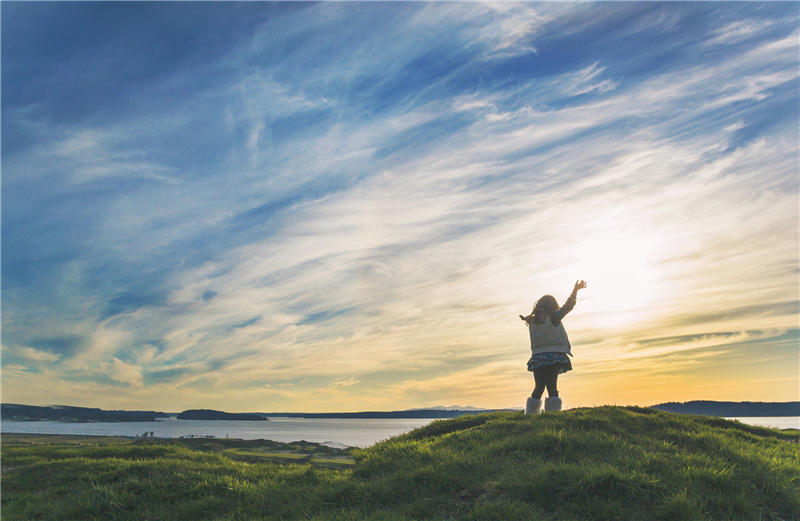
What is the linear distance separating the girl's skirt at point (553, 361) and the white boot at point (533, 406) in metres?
0.91

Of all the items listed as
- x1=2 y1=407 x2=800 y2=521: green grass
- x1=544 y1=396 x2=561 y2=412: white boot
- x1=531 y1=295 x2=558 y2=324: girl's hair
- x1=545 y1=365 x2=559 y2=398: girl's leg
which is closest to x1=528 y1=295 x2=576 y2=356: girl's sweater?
x1=531 y1=295 x2=558 y2=324: girl's hair

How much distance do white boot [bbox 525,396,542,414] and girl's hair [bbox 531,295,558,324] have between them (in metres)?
2.32

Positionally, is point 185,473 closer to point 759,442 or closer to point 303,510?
point 303,510

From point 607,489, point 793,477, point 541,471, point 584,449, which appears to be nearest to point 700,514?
point 607,489

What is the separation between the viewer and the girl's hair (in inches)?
527

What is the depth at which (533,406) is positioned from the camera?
13203 mm

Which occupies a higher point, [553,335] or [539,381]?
[553,335]

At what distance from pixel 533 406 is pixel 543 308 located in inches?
115

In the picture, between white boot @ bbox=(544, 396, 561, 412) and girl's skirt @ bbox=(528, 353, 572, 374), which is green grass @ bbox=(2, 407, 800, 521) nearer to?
white boot @ bbox=(544, 396, 561, 412)

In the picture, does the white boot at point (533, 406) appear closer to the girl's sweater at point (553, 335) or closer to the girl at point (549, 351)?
the girl at point (549, 351)

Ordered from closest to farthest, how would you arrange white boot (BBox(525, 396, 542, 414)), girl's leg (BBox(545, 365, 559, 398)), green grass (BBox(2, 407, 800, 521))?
green grass (BBox(2, 407, 800, 521))
girl's leg (BBox(545, 365, 559, 398))
white boot (BBox(525, 396, 542, 414))

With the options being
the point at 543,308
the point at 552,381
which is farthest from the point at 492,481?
the point at 543,308

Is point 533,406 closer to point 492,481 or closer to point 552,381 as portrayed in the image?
point 552,381

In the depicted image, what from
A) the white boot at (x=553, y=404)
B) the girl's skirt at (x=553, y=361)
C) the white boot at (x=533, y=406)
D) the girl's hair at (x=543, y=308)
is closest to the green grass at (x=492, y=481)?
the white boot at (x=553, y=404)
